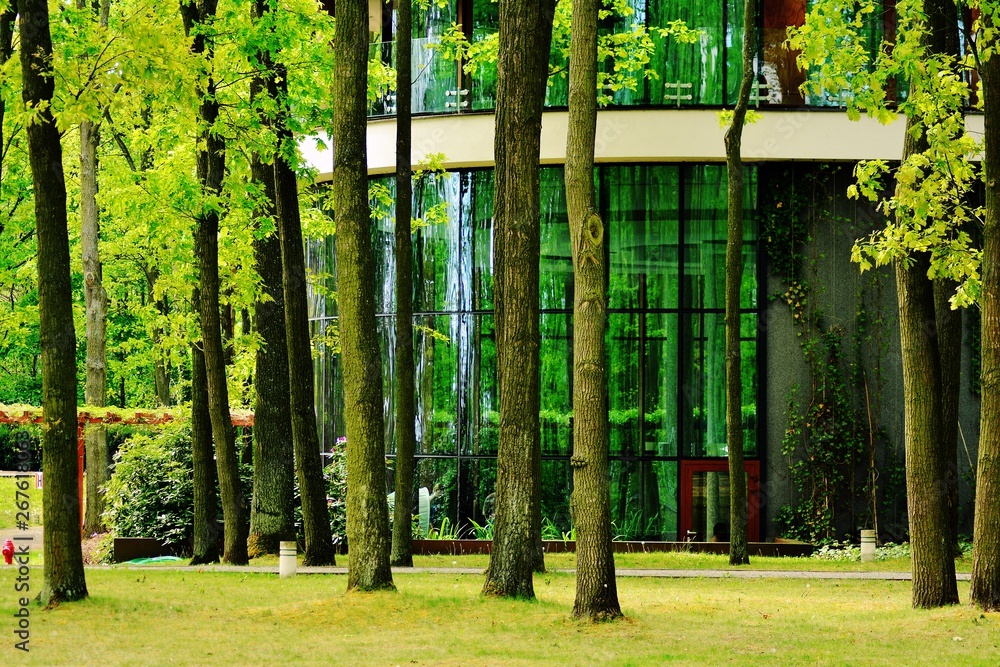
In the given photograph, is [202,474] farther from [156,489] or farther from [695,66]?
[695,66]

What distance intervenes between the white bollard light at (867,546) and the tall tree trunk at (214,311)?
1091cm

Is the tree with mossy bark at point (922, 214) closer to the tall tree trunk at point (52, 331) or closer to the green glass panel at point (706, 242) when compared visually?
the tall tree trunk at point (52, 331)

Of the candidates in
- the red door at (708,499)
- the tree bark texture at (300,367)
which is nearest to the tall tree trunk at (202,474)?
the tree bark texture at (300,367)

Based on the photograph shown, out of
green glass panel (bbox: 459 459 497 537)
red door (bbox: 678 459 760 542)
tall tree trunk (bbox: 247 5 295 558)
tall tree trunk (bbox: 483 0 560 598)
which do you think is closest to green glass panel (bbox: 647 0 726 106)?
red door (bbox: 678 459 760 542)

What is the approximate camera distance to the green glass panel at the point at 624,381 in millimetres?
26203

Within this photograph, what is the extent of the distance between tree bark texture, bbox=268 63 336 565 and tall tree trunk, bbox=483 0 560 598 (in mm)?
5440

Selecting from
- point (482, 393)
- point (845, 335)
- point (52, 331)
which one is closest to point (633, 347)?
point (482, 393)

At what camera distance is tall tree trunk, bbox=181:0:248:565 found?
Result: 746 inches

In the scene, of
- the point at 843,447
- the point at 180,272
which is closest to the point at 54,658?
the point at 180,272

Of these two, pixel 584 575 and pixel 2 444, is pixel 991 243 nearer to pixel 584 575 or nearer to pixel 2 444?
pixel 584 575

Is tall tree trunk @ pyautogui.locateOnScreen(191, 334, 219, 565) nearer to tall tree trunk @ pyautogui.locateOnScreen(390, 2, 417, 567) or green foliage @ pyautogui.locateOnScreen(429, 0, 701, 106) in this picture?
tall tree trunk @ pyautogui.locateOnScreen(390, 2, 417, 567)

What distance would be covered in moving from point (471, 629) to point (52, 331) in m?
5.11

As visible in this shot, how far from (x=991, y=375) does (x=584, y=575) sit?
14.6 ft

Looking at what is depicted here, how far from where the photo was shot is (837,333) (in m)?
26.2
